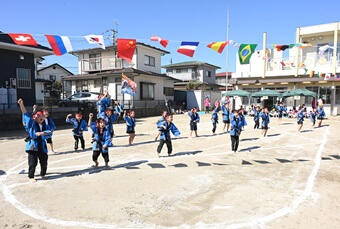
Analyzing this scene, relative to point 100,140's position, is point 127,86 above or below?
above

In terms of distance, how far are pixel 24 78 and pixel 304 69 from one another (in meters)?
22.9

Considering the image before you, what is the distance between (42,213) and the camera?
4000mm

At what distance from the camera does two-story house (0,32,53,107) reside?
15039 millimetres

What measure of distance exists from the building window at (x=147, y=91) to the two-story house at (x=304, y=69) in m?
9.04

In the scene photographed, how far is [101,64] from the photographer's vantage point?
27.1 meters

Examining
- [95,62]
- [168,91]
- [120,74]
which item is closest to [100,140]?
[120,74]

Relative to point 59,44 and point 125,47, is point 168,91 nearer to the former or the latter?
point 125,47

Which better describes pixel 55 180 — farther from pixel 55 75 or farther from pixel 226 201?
pixel 55 75

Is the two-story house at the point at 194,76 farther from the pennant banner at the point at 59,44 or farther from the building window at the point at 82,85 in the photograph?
the pennant banner at the point at 59,44

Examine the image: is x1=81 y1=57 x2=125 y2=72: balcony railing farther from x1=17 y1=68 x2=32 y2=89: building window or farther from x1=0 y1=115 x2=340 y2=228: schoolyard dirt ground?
x1=0 y1=115 x2=340 y2=228: schoolyard dirt ground

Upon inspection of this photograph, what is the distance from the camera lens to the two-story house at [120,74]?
2467cm

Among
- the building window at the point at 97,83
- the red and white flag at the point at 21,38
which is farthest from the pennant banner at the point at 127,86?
the building window at the point at 97,83

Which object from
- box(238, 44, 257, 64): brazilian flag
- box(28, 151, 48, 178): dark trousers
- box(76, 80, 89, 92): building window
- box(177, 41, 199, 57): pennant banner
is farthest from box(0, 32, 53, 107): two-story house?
box(238, 44, 257, 64): brazilian flag

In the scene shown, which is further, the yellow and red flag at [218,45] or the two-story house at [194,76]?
the two-story house at [194,76]
